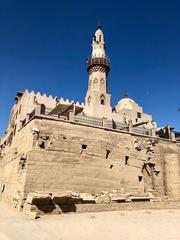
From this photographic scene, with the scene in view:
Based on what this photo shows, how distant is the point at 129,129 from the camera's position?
58.3 ft

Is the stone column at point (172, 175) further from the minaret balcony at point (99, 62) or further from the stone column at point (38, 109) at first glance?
the minaret balcony at point (99, 62)

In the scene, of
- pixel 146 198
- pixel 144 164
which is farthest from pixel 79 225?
pixel 144 164

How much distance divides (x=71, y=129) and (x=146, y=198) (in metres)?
7.17

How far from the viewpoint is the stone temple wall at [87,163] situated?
12.7 m

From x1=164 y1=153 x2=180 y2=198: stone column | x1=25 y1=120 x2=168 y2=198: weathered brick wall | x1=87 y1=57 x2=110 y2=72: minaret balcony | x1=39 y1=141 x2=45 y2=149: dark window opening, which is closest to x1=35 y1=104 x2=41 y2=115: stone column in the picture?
x1=25 y1=120 x2=168 y2=198: weathered brick wall

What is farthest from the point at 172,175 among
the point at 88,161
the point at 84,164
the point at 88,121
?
the point at 88,121

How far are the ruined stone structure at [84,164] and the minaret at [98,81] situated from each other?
30.2 feet

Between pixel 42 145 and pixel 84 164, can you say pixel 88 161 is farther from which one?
pixel 42 145

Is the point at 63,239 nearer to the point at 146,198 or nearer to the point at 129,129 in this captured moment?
the point at 146,198

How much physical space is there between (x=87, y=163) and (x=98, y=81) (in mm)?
19417

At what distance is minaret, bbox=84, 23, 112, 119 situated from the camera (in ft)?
93.7

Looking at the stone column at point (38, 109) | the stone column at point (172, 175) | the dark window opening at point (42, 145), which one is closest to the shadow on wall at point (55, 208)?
the dark window opening at point (42, 145)

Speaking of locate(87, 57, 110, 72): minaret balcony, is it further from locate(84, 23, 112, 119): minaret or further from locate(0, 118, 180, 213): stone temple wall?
locate(0, 118, 180, 213): stone temple wall

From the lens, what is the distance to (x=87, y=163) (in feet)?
47.2
